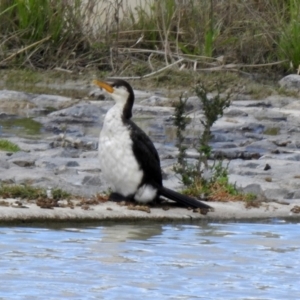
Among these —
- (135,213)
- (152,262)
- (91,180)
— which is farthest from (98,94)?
(152,262)

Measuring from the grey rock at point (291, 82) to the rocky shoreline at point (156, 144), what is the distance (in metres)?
0.02

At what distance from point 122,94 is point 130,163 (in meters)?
0.60

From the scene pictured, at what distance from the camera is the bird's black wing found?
841 centimetres

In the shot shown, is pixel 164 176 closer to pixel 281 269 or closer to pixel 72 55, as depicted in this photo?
pixel 281 269

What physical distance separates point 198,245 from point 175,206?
1096 mm

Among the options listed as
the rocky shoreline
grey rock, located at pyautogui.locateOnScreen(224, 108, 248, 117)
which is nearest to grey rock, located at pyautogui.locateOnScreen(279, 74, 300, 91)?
the rocky shoreline

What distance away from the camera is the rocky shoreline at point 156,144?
900 cm

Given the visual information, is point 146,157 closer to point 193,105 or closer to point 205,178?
point 205,178

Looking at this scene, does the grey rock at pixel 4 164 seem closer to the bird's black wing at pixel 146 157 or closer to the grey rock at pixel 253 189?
the bird's black wing at pixel 146 157

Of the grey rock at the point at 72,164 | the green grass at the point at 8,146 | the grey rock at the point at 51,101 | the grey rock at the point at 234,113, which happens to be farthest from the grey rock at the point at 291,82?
the grey rock at the point at 72,164

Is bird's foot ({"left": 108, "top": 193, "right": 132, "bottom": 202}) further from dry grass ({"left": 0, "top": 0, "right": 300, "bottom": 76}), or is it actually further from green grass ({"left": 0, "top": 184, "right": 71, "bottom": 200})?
dry grass ({"left": 0, "top": 0, "right": 300, "bottom": 76})

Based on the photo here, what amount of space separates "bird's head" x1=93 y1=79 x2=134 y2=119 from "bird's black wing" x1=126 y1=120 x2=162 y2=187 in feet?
0.52

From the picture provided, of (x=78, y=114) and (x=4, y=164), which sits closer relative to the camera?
(x=4, y=164)

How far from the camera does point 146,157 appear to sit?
27.6 feet
